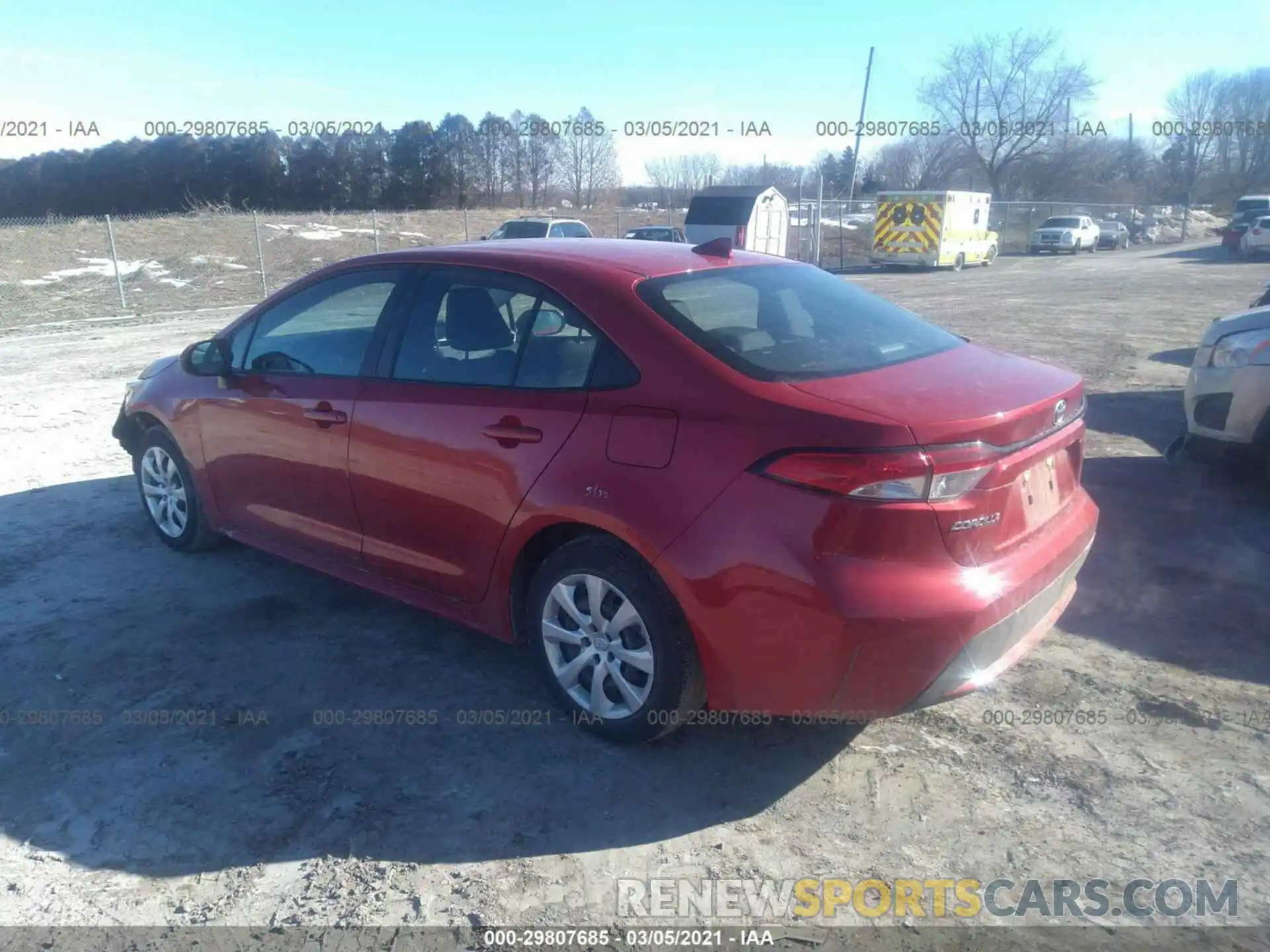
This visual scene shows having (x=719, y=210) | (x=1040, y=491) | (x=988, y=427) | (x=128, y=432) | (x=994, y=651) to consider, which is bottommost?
(x=994, y=651)

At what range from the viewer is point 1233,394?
5664 mm

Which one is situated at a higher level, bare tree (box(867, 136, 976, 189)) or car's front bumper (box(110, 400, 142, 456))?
bare tree (box(867, 136, 976, 189))

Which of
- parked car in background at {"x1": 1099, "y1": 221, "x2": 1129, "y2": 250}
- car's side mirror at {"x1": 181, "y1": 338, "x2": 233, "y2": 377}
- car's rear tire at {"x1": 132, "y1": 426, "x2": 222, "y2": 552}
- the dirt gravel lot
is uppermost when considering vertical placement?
parked car in background at {"x1": 1099, "y1": 221, "x2": 1129, "y2": 250}

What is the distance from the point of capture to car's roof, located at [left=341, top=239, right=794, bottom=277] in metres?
3.66

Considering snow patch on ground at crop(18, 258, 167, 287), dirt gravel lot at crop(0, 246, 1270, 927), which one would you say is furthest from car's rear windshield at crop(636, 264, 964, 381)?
snow patch on ground at crop(18, 258, 167, 287)

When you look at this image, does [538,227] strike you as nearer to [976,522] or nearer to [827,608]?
[976,522]

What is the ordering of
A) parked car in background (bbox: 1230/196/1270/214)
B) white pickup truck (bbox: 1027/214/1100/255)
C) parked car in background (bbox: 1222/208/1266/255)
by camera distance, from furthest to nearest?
1. white pickup truck (bbox: 1027/214/1100/255)
2. parked car in background (bbox: 1230/196/1270/214)
3. parked car in background (bbox: 1222/208/1266/255)

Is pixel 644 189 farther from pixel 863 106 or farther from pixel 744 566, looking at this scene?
pixel 744 566

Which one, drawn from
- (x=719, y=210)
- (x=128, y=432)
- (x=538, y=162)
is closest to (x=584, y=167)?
(x=538, y=162)

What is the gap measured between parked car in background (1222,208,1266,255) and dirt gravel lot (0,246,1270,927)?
3357 cm

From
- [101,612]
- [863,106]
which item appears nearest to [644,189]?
[863,106]

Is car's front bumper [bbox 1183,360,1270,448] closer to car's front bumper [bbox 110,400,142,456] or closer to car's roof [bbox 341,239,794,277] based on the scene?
car's roof [bbox 341,239,794,277]

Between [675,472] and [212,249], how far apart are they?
2741cm

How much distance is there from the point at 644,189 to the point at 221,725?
59.5m
